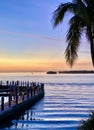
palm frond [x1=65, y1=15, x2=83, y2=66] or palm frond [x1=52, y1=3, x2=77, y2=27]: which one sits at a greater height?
palm frond [x1=52, y1=3, x2=77, y2=27]

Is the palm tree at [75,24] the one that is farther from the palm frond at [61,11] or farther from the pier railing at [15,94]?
the pier railing at [15,94]

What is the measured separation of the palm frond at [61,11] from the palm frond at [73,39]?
99cm

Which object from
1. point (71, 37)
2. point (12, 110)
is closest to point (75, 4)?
point (71, 37)

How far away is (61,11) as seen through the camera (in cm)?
Answer: 1930

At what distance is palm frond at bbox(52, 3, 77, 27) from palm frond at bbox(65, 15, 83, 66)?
0.99m

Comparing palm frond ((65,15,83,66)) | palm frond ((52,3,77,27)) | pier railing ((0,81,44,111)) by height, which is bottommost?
pier railing ((0,81,44,111))

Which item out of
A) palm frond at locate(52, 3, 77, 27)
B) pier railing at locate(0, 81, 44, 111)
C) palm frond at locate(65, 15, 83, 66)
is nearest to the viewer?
palm frond at locate(52, 3, 77, 27)

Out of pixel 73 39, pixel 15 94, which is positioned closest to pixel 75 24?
pixel 73 39

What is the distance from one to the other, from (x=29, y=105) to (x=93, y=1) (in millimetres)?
22098

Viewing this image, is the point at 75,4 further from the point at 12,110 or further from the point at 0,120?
the point at 12,110

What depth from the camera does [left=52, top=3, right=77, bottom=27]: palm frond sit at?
18.9m

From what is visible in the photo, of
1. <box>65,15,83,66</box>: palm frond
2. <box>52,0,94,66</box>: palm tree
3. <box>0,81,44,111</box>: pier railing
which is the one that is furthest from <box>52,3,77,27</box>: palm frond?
<box>0,81,44,111</box>: pier railing

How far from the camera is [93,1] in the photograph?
19375 mm

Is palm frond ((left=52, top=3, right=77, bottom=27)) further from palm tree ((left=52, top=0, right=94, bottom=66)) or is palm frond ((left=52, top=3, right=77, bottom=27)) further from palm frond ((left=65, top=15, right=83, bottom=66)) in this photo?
palm frond ((left=65, top=15, right=83, bottom=66))
